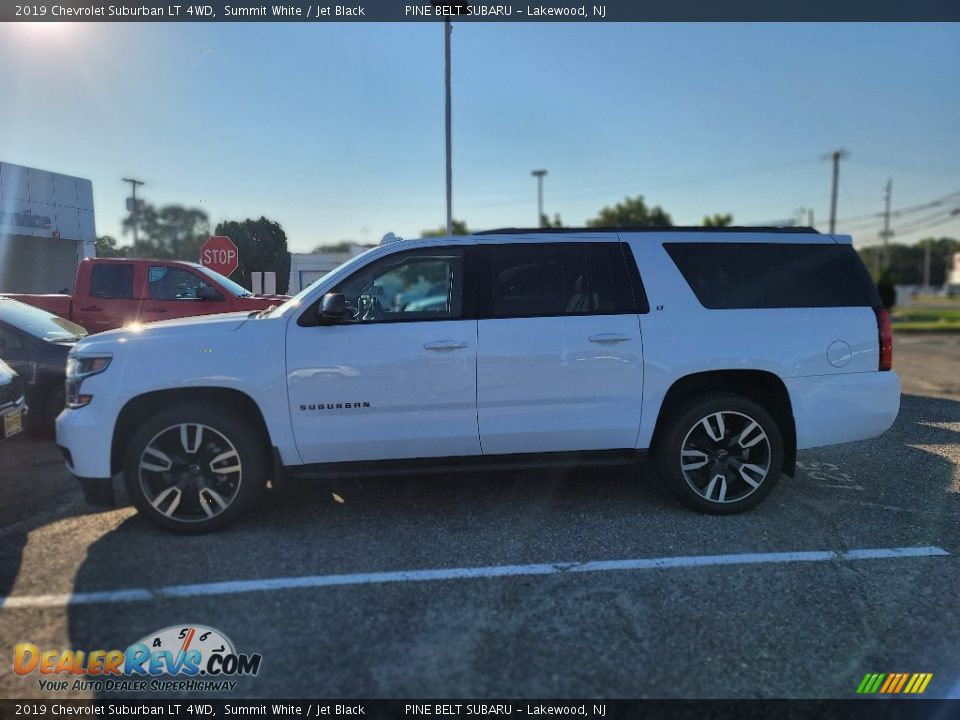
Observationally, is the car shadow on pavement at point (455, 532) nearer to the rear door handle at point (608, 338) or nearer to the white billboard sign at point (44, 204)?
the rear door handle at point (608, 338)

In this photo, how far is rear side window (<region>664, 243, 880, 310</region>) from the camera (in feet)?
14.6

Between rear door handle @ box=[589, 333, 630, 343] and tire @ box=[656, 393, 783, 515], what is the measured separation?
0.65m

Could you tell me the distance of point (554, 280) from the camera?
4383 millimetres

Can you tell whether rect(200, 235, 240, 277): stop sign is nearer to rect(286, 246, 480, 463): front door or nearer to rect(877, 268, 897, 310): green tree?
rect(286, 246, 480, 463): front door

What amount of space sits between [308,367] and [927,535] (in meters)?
4.10

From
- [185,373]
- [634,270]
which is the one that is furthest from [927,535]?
[185,373]

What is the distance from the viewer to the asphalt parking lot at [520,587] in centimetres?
268

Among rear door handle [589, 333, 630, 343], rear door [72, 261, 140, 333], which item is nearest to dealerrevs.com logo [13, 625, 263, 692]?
rear door handle [589, 333, 630, 343]

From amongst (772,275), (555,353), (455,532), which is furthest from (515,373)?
(772,275)

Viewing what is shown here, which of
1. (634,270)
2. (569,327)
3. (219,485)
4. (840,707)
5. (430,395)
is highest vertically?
(634,270)

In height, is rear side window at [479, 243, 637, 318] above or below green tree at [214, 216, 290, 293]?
below

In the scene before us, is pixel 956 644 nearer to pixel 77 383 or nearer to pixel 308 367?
pixel 308 367

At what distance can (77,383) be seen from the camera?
Answer: 13.3ft

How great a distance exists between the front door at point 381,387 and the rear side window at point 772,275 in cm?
166
